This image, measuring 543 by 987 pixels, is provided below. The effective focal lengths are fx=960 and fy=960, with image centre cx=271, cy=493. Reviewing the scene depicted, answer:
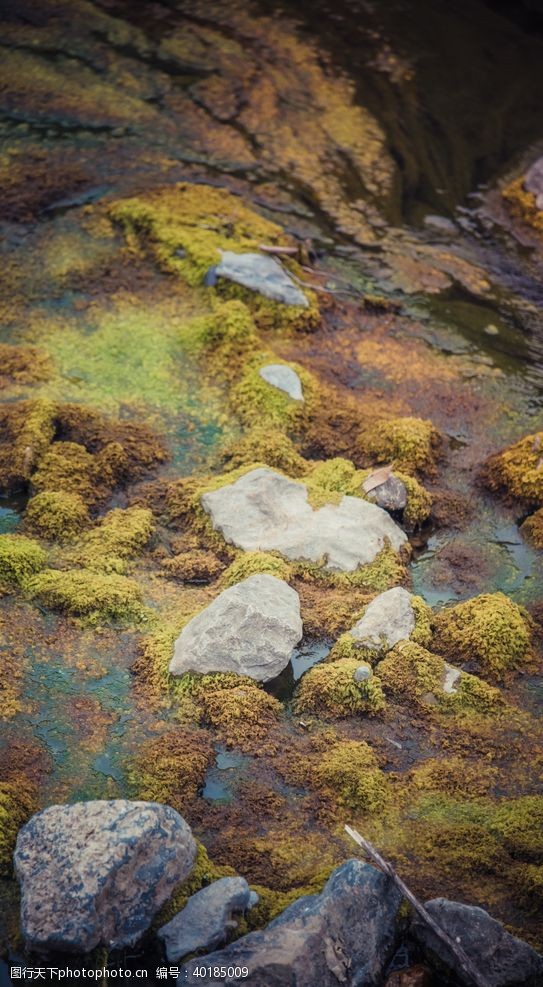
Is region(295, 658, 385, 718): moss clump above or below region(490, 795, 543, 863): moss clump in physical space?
below

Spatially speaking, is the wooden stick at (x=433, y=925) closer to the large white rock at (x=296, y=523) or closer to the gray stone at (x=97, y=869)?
the gray stone at (x=97, y=869)

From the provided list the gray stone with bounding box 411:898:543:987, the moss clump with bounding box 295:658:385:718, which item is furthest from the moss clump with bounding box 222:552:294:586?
the gray stone with bounding box 411:898:543:987

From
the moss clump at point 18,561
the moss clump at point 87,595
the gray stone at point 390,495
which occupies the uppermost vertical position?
the gray stone at point 390,495

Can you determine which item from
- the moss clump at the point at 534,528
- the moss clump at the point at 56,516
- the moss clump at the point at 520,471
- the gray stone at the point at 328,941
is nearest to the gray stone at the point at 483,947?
the gray stone at the point at 328,941

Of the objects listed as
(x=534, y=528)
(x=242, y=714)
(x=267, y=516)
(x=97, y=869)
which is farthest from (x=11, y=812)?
(x=534, y=528)

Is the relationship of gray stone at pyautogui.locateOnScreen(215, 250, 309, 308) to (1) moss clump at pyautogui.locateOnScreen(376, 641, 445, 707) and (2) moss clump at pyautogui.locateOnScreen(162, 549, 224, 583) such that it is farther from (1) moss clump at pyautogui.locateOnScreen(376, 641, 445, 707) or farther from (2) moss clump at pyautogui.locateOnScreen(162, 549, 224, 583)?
(1) moss clump at pyautogui.locateOnScreen(376, 641, 445, 707)

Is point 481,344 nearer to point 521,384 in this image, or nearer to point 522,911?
point 521,384
